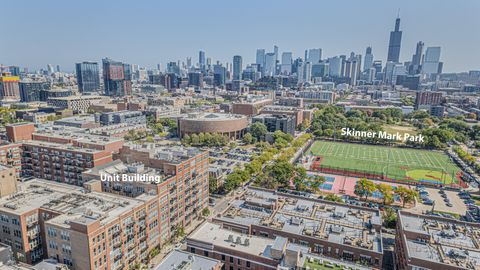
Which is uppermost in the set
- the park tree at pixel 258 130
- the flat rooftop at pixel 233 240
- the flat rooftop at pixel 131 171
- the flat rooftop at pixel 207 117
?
the flat rooftop at pixel 131 171

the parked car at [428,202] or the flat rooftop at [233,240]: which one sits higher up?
the flat rooftop at [233,240]

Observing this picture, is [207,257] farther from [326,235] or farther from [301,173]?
[301,173]

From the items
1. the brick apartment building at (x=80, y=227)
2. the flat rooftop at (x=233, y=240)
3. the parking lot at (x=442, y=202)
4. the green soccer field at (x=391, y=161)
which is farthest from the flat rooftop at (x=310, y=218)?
the green soccer field at (x=391, y=161)

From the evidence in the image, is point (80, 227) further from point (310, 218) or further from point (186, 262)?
point (310, 218)

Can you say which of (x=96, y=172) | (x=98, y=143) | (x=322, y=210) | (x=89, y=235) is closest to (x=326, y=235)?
(x=322, y=210)

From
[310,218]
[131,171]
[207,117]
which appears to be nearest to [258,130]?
[207,117]

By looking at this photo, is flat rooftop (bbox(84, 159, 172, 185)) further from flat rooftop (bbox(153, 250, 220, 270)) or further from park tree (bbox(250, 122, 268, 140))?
park tree (bbox(250, 122, 268, 140))

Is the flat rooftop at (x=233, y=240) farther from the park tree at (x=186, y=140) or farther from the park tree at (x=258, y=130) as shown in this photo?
the park tree at (x=258, y=130)
